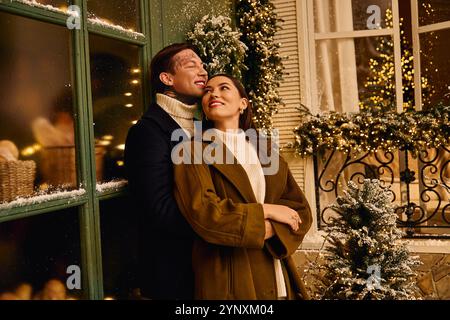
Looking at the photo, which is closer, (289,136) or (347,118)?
(347,118)

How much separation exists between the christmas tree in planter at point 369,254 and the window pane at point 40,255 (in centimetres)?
162

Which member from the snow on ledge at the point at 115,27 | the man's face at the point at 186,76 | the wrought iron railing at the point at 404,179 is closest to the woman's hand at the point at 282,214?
the man's face at the point at 186,76

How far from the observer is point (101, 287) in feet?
7.10

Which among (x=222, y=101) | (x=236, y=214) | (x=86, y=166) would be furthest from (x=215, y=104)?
(x=86, y=166)

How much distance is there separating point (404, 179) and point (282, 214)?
2.70 meters

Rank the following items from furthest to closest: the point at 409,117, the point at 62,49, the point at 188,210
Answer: the point at 409,117
the point at 62,49
the point at 188,210

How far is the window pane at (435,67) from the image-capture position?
14.2 feet

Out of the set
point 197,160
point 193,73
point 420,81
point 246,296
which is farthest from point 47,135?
point 420,81

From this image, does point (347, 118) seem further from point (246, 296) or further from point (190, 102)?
point (246, 296)

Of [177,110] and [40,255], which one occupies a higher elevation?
[177,110]

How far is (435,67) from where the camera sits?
439cm

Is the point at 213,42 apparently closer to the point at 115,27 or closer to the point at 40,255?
the point at 115,27

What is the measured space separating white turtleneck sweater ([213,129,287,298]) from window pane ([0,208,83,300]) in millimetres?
806

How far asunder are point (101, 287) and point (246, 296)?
755 millimetres
